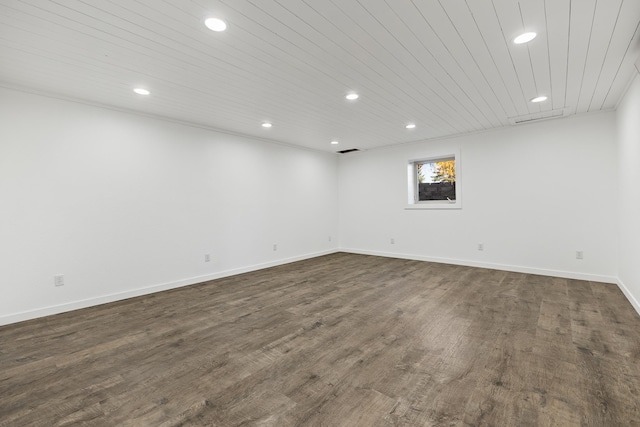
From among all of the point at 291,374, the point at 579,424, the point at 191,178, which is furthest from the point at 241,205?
the point at 579,424

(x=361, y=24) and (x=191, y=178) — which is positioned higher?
(x=361, y=24)

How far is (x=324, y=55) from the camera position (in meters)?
2.39

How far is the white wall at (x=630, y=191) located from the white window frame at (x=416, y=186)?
81.8 inches

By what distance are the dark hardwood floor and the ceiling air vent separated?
2451 mm

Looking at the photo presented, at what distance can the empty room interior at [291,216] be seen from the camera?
180cm

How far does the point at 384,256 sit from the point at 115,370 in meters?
5.16

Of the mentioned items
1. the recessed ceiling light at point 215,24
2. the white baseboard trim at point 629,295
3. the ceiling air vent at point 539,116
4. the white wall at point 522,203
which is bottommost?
the white baseboard trim at point 629,295

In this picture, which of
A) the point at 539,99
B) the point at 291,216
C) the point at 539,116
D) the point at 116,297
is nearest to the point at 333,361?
the point at 116,297

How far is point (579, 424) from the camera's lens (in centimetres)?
149

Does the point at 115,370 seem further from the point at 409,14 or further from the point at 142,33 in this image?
the point at 409,14

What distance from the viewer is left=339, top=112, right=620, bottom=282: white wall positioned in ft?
13.4

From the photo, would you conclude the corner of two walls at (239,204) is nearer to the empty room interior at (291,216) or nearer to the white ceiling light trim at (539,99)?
the empty room interior at (291,216)

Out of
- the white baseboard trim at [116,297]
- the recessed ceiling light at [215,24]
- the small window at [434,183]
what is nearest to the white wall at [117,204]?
the white baseboard trim at [116,297]

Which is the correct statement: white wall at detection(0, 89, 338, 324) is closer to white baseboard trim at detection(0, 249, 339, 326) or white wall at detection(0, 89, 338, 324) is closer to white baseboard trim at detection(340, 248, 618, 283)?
white baseboard trim at detection(0, 249, 339, 326)
